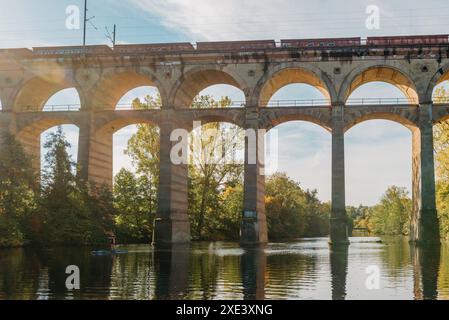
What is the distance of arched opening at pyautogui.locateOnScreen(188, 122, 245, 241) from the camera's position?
200 feet

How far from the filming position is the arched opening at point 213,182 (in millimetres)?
61062

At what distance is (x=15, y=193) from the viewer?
38594mm

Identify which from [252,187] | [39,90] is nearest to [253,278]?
[252,187]

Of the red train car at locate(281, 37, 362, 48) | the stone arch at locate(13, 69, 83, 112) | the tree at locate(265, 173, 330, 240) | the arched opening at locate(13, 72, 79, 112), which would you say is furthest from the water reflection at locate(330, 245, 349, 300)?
the tree at locate(265, 173, 330, 240)

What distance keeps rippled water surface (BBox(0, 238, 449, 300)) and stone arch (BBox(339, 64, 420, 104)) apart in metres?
20.9

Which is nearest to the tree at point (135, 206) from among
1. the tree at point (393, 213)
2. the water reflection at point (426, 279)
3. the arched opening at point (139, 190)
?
the arched opening at point (139, 190)

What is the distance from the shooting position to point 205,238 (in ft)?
209

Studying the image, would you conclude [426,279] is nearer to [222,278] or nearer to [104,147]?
[222,278]

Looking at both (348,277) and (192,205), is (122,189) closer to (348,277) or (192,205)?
(192,205)

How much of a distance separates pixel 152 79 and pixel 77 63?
7.47m

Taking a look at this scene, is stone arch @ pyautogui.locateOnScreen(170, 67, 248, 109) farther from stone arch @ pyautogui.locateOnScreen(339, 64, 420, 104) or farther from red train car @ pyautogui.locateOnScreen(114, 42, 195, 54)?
stone arch @ pyautogui.locateOnScreen(339, 64, 420, 104)

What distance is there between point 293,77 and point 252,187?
39.2 ft

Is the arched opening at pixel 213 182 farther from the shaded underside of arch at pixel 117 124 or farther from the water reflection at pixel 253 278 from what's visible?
the water reflection at pixel 253 278
